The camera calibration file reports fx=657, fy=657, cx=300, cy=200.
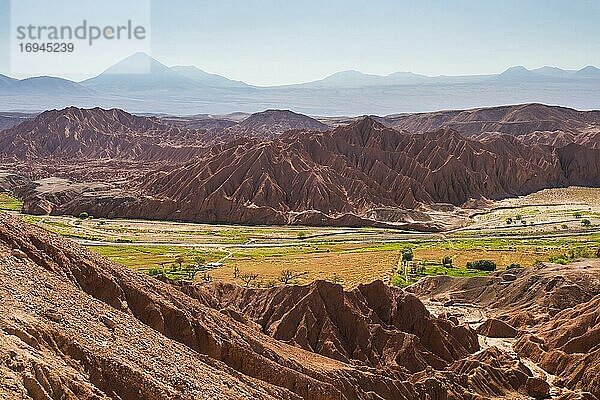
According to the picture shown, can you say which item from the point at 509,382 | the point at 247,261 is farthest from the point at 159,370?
the point at 247,261

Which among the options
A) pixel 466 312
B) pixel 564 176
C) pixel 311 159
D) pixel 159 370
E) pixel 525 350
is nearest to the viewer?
pixel 159 370

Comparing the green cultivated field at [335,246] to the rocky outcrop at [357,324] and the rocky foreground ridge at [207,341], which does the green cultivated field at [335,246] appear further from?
the rocky foreground ridge at [207,341]

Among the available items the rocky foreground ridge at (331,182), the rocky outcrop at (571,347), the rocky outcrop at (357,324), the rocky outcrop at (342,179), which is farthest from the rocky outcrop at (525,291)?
the rocky foreground ridge at (331,182)

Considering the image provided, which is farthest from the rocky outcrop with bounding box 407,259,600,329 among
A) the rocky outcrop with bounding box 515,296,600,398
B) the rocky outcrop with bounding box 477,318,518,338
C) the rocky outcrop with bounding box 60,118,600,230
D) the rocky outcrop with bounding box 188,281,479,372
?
the rocky outcrop with bounding box 60,118,600,230

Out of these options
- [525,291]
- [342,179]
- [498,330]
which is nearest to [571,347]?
[498,330]

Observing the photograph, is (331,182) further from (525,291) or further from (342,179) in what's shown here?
(525,291)

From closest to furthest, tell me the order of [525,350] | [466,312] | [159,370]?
[159,370] → [525,350] → [466,312]

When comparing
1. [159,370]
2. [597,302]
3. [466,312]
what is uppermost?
[159,370]

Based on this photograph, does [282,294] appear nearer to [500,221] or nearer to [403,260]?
[403,260]

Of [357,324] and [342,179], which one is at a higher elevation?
[342,179]

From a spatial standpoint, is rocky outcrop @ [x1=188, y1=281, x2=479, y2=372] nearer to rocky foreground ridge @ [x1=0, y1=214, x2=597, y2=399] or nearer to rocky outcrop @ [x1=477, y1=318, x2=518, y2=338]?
rocky foreground ridge @ [x1=0, y1=214, x2=597, y2=399]

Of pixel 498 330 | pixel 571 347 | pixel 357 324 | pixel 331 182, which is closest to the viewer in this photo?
pixel 357 324
